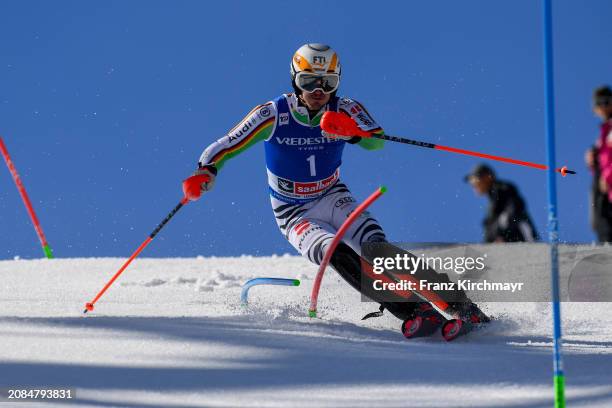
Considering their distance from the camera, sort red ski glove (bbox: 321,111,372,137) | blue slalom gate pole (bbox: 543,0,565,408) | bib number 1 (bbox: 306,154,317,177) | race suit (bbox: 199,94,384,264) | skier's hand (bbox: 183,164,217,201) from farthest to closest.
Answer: bib number 1 (bbox: 306,154,317,177) → race suit (bbox: 199,94,384,264) → skier's hand (bbox: 183,164,217,201) → red ski glove (bbox: 321,111,372,137) → blue slalom gate pole (bbox: 543,0,565,408)

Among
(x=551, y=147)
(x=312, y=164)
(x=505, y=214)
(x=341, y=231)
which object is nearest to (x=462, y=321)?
(x=341, y=231)

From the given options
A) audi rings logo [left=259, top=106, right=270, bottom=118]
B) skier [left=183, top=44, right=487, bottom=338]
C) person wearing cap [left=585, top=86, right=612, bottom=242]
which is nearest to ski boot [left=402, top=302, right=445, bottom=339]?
skier [left=183, top=44, right=487, bottom=338]

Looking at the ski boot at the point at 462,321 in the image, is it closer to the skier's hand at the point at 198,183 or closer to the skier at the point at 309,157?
the skier at the point at 309,157

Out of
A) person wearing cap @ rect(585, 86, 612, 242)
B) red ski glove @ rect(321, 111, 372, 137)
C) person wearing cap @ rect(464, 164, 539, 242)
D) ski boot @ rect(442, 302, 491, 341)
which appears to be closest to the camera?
ski boot @ rect(442, 302, 491, 341)

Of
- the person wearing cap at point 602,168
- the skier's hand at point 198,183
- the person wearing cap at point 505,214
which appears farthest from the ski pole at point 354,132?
the person wearing cap at point 505,214

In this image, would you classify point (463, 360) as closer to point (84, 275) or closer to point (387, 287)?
point (387, 287)

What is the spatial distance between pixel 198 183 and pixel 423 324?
63.6 inches

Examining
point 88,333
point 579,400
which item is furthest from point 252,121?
point 579,400

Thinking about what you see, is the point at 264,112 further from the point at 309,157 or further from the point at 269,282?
the point at 269,282

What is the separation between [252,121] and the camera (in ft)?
17.5

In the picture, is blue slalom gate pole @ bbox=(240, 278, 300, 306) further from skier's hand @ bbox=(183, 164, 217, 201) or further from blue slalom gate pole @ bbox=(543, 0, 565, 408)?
blue slalom gate pole @ bbox=(543, 0, 565, 408)

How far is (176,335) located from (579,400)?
6.30 feet

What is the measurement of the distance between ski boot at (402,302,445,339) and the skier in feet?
1.18

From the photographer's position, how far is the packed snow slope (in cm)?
324
